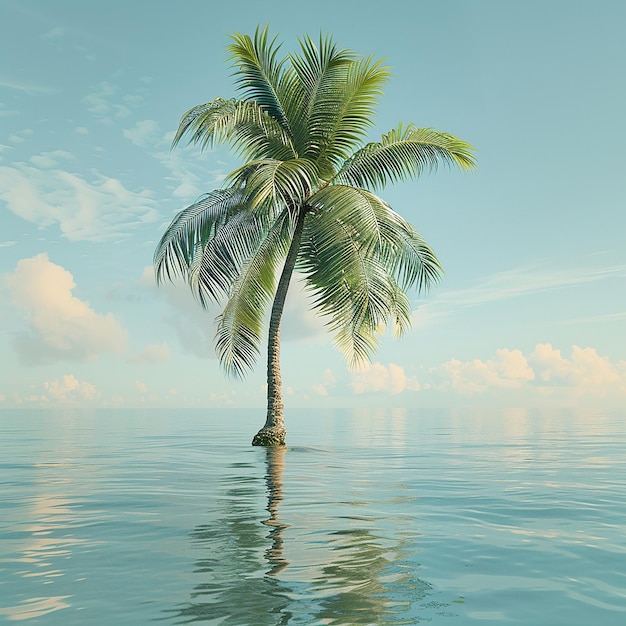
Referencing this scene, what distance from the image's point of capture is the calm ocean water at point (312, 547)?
5.02m

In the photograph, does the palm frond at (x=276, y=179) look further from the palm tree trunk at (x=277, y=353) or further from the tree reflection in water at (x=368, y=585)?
the tree reflection in water at (x=368, y=585)

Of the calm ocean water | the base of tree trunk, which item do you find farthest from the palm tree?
the calm ocean water

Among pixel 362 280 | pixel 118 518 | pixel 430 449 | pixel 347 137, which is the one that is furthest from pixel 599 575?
pixel 347 137

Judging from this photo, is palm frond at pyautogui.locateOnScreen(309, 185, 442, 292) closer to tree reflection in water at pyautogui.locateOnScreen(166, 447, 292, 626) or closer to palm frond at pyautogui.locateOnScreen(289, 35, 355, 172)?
palm frond at pyautogui.locateOnScreen(289, 35, 355, 172)

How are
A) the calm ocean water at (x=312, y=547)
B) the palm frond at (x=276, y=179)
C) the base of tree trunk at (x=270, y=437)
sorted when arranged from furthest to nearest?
1. the base of tree trunk at (x=270, y=437)
2. the palm frond at (x=276, y=179)
3. the calm ocean water at (x=312, y=547)

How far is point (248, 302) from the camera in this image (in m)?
21.6

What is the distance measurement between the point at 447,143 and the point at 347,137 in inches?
123

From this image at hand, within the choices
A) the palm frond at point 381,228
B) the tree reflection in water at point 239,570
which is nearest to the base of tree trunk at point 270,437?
the palm frond at point 381,228

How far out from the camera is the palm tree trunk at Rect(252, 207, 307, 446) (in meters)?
20.9

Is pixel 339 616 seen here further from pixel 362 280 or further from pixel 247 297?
pixel 247 297

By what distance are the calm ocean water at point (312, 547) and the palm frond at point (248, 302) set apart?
7153 millimetres

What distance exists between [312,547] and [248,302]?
1513cm

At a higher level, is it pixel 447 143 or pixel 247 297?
pixel 447 143

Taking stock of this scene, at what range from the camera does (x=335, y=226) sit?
64.2ft
